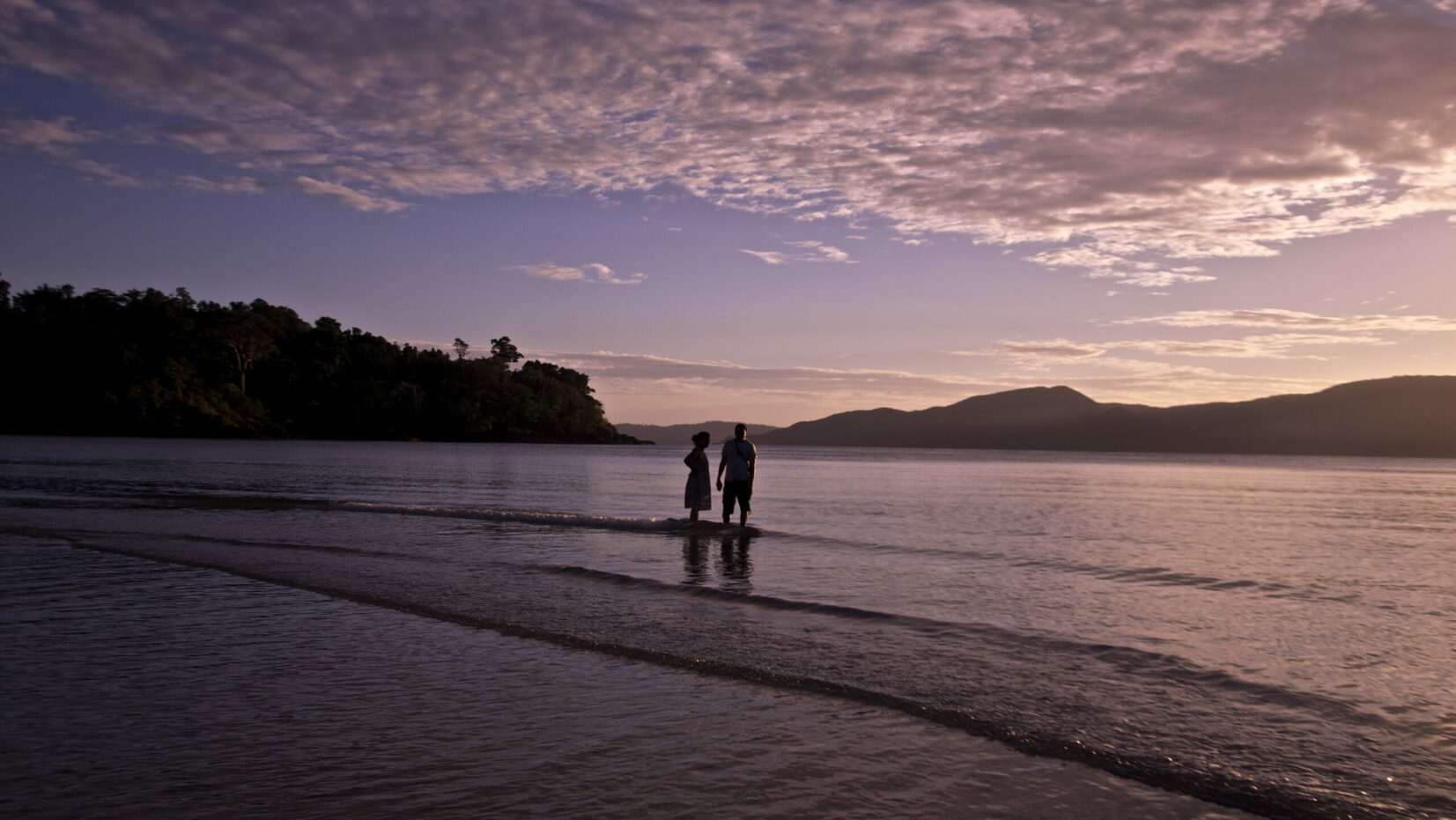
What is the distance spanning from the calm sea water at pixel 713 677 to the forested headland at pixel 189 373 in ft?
A: 493

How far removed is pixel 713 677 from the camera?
7418 millimetres

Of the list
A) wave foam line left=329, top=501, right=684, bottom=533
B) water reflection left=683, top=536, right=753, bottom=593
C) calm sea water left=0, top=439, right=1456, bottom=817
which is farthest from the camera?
wave foam line left=329, top=501, right=684, bottom=533

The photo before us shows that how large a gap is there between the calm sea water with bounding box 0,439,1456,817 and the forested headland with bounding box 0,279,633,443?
150406 mm

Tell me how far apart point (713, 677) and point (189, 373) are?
16940 centimetres

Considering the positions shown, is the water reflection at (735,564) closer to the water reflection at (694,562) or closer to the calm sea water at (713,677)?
the calm sea water at (713,677)

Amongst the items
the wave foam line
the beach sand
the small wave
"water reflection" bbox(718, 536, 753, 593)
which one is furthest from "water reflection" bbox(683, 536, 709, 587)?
the beach sand

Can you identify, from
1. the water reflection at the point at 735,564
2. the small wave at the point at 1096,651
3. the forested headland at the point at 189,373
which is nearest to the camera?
the small wave at the point at 1096,651

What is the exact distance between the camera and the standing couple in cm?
1936

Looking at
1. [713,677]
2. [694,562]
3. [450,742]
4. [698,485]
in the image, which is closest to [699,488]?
[698,485]

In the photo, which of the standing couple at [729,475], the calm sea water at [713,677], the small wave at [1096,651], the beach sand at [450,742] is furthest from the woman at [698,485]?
the beach sand at [450,742]

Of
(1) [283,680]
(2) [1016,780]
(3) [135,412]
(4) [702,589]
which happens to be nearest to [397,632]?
(1) [283,680]

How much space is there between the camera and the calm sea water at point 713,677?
4973 millimetres

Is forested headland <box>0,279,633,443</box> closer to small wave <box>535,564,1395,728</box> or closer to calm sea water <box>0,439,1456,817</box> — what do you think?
calm sea water <box>0,439,1456,817</box>

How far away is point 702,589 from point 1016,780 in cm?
722
